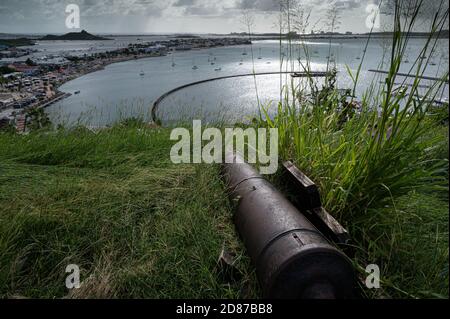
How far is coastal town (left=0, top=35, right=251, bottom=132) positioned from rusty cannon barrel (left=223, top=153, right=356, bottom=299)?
11.0 feet

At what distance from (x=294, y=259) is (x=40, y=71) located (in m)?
76.8

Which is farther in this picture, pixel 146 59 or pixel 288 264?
pixel 146 59

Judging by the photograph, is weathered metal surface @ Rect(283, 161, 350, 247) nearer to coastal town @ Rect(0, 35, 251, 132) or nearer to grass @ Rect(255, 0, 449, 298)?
grass @ Rect(255, 0, 449, 298)

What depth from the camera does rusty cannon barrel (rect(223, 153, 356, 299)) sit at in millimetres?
1502

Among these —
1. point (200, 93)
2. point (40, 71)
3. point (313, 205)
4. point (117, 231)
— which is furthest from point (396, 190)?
point (40, 71)

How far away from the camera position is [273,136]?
132 inches

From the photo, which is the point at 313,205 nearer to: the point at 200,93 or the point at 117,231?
the point at 117,231

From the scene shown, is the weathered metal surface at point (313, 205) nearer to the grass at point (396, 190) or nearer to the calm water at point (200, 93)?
the grass at point (396, 190)

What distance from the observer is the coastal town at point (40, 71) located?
1297 inches
